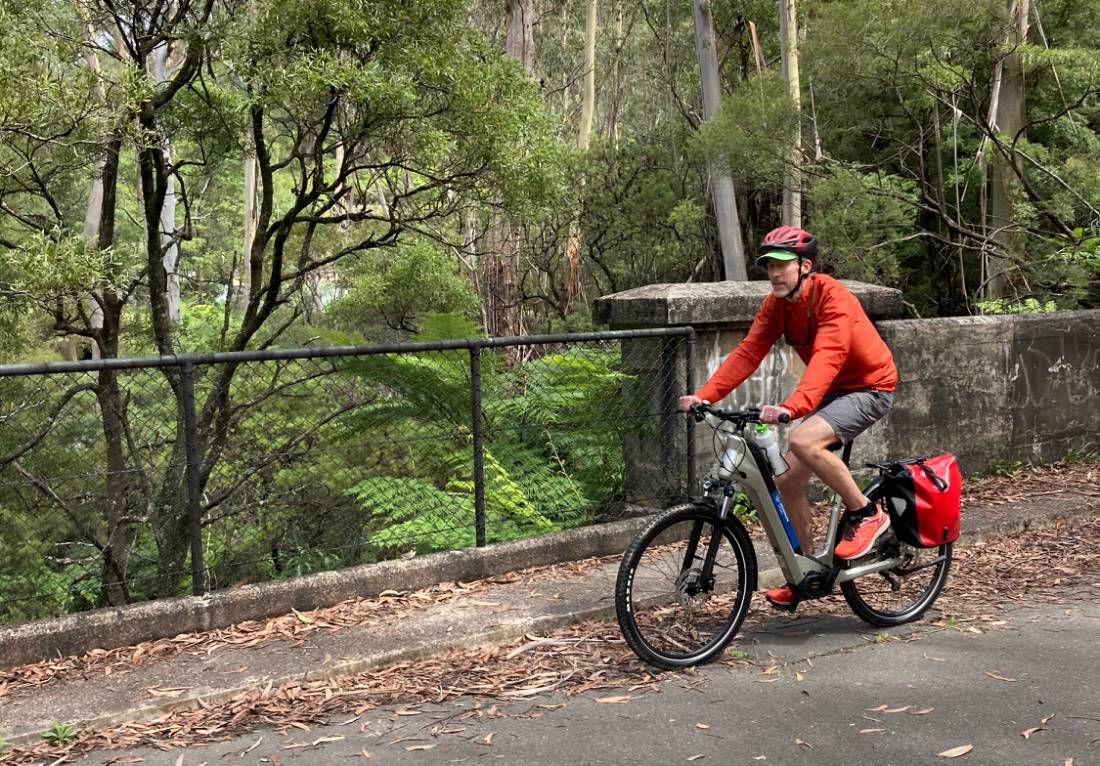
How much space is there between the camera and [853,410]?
5402mm

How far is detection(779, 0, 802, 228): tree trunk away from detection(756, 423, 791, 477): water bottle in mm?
10864

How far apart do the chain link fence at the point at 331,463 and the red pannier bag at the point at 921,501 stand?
1.91 metres

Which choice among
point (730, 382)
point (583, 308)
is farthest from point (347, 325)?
point (730, 382)

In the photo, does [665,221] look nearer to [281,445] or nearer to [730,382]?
[281,445]

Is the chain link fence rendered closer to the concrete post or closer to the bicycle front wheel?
the concrete post

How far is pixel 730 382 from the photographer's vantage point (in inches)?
216

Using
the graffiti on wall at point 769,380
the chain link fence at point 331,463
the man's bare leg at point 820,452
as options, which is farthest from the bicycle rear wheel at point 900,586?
the graffiti on wall at point 769,380

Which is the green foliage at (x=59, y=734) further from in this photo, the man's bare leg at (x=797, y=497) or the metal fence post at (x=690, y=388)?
the metal fence post at (x=690, y=388)

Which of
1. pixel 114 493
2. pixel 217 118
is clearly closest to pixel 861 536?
pixel 114 493

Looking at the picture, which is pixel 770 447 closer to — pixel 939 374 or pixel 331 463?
pixel 331 463

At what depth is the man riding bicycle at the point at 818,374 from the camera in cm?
524

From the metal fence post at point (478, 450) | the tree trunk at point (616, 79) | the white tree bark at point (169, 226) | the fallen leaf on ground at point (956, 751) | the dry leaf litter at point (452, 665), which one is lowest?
the fallen leaf on ground at point (956, 751)

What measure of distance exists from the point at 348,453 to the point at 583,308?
47.4 ft

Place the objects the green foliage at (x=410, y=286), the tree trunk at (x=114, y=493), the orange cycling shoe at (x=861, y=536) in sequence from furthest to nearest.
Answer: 1. the green foliage at (x=410, y=286)
2. the tree trunk at (x=114, y=493)
3. the orange cycling shoe at (x=861, y=536)
